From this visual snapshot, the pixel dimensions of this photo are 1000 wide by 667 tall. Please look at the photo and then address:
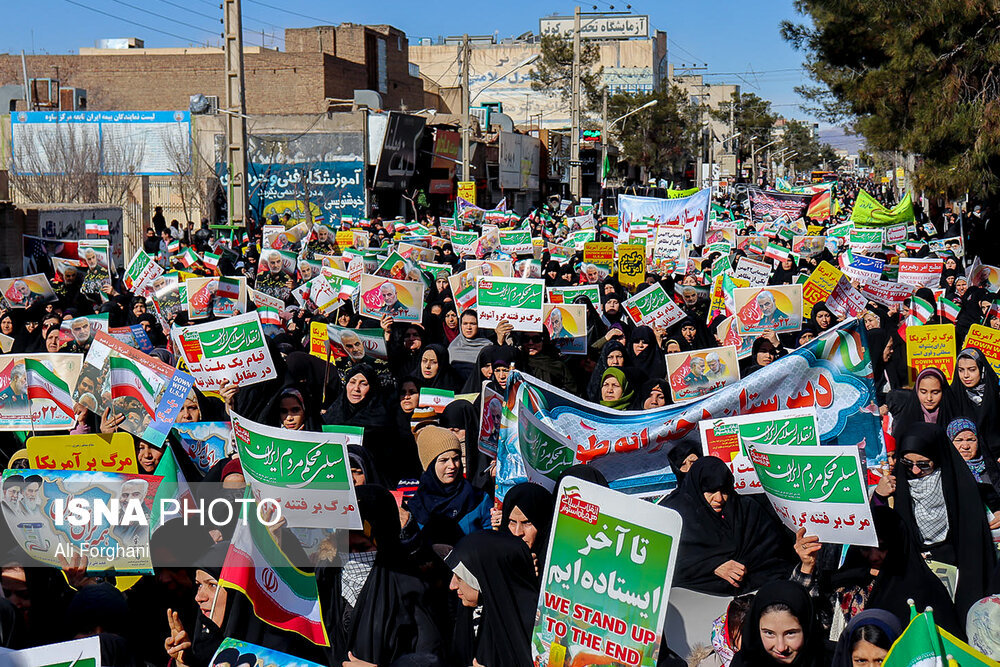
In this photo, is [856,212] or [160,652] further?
[856,212]

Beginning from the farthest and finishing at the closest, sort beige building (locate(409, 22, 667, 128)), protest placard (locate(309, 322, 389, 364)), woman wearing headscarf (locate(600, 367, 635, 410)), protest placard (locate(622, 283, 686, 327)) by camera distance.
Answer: beige building (locate(409, 22, 667, 128)) → protest placard (locate(622, 283, 686, 327)) → protest placard (locate(309, 322, 389, 364)) → woman wearing headscarf (locate(600, 367, 635, 410))

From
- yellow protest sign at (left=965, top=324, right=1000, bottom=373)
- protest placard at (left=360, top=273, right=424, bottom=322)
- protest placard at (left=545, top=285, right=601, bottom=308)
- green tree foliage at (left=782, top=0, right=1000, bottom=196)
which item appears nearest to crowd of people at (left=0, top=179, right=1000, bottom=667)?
yellow protest sign at (left=965, top=324, right=1000, bottom=373)

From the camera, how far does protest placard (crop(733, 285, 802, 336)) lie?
374 inches

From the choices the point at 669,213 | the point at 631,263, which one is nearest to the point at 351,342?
the point at 631,263

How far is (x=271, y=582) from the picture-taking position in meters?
4.12

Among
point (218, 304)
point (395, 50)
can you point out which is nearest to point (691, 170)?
→ point (395, 50)

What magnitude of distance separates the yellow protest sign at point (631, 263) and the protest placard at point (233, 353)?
698cm

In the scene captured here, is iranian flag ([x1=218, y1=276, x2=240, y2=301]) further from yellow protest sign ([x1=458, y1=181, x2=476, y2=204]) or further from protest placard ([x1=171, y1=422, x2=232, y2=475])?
yellow protest sign ([x1=458, y1=181, x2=476, y2=204])

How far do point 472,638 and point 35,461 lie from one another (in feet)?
8.51

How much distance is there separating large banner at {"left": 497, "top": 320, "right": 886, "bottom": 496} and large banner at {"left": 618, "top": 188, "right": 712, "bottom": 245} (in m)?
10.0

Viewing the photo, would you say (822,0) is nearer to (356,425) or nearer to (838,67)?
(838,67)

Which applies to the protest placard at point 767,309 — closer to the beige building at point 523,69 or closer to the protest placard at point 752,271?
the protest placard at point 752,271

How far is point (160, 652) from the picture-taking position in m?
4.35

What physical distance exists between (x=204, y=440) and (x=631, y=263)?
27.0ft
